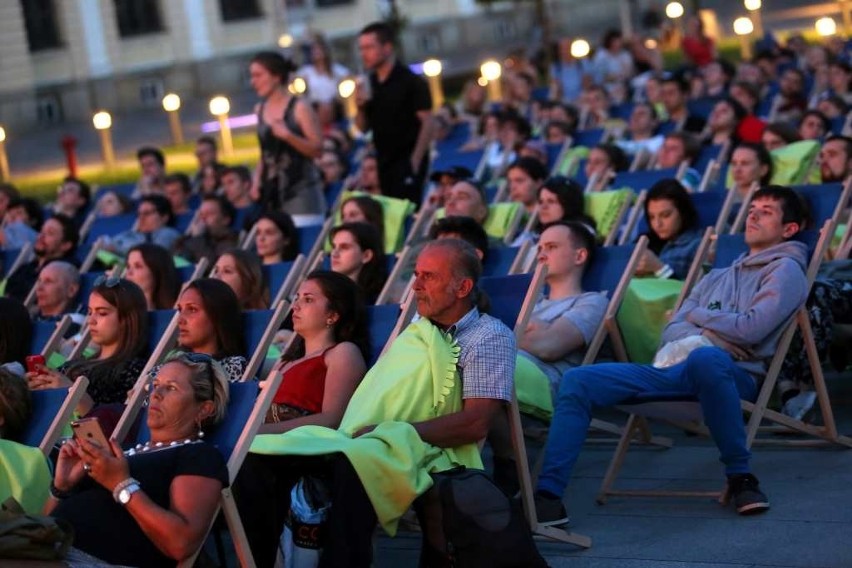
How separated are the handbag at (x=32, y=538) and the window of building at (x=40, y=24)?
28962 mm

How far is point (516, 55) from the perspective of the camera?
24.6 meters

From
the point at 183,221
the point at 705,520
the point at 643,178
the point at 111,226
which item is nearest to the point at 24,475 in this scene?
the point at 705,520

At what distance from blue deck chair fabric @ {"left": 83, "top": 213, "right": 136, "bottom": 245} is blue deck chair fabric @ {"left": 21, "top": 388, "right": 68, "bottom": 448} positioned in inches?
242

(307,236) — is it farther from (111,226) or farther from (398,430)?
(398,430)

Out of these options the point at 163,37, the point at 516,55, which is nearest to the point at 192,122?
the point at 163,37

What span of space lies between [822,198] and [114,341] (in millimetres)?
3425

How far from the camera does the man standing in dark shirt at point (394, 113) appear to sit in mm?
11039

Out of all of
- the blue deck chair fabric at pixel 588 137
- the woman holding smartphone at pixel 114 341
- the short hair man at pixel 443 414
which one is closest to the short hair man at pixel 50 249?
the woman holding smartphone at pixel 114 341

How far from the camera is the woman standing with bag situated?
1042 cm

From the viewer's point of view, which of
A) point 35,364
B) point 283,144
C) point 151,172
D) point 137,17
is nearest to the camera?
point 35,364

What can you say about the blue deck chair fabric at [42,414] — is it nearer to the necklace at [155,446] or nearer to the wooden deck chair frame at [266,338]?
the necklace at [155,446]

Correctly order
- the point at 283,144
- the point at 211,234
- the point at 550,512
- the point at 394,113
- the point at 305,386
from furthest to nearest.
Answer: the point at 394,113 → the point at 211,234 → the point at 283,144 → the point at 305,386 → the point at 550,512

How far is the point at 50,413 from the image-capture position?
6.40 m

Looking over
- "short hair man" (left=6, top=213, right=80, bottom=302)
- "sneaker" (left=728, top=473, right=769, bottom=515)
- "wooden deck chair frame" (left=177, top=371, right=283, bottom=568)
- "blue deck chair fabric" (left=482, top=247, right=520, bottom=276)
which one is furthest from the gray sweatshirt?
"short hair man" (left=6, top=213, right=80, bottom=302)
